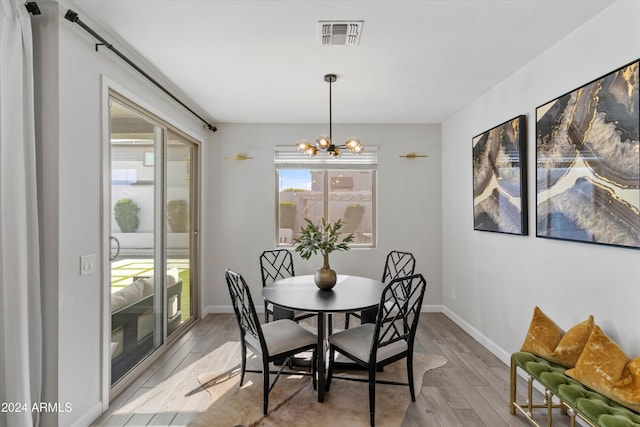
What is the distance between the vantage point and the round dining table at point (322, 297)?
2391 mm

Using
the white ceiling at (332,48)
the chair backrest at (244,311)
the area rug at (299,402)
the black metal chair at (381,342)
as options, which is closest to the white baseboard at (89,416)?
the area rug at (299,402)

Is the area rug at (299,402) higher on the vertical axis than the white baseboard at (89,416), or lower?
lower

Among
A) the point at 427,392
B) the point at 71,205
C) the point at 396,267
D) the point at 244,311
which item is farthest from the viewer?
the point at 396,267

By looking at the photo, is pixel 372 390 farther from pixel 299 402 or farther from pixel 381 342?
pixel 299 402

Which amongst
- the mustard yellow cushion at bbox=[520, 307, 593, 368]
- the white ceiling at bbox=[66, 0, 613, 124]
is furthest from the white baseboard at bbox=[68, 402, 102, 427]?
the mustard yellow cushion at bbox=[520, 307, 593, 368]

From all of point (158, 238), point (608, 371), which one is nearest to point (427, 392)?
point (608, 371)

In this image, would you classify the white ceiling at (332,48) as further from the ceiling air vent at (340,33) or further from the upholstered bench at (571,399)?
the upholstered bench at (571,399)

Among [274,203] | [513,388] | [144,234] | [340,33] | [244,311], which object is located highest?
[340,33]

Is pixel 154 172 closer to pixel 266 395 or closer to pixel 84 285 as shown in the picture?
pixel 84 285

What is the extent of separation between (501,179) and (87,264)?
3.29 metres

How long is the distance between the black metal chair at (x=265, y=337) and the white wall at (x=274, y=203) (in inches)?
78.6

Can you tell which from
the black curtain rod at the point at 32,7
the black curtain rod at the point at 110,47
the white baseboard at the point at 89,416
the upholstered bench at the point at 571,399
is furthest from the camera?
the white baseboard at the point at 89,416

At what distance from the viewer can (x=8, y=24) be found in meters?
1.70

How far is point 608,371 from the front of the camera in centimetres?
172
